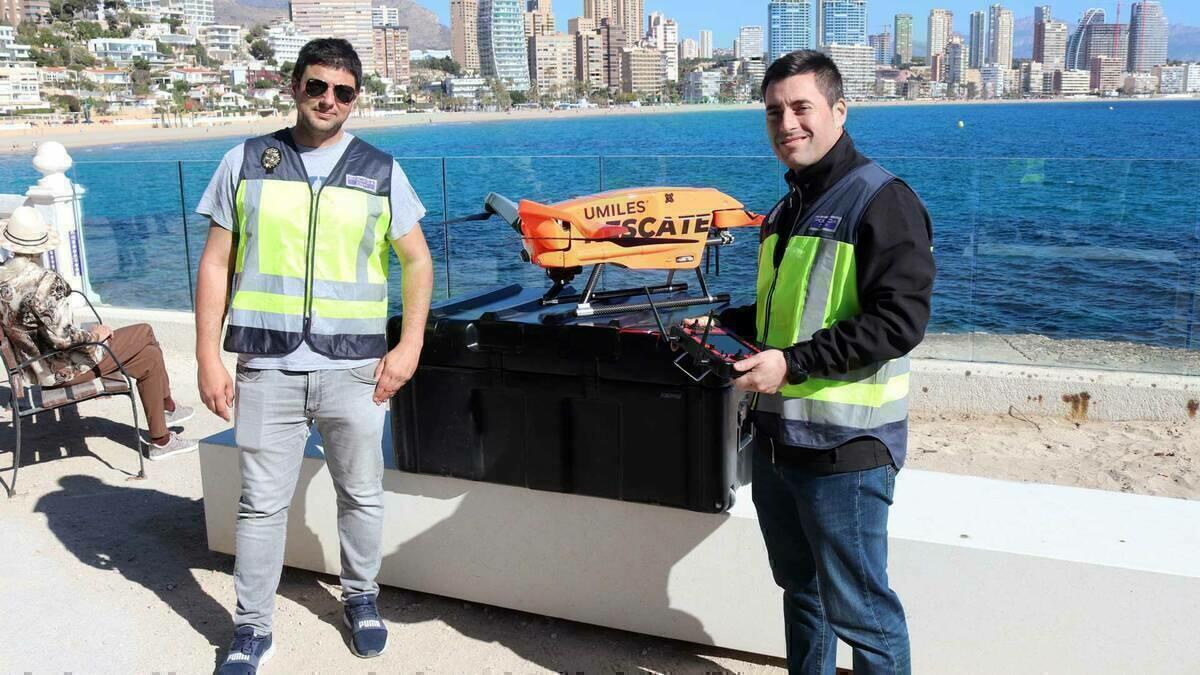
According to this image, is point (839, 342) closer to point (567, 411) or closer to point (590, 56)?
point (567, 411)

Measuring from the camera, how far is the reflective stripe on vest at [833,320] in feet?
7.36

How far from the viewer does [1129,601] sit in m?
2.64

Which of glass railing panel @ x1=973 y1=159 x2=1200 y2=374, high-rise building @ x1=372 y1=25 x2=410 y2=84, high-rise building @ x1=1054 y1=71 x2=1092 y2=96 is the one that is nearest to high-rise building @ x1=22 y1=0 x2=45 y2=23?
high-rise building @ x1=372 y1=25 x2=410 y2=84

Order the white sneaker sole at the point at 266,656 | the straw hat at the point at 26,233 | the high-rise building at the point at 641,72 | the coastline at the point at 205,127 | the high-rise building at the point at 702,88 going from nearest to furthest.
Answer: the white sneaker sole at the point at 266,656 < the straw hat at the point at 26,233 < the coastline at the point at 205,127 < the high-rise building at the point at 641,72 < the high-rise building at the point at 702,88

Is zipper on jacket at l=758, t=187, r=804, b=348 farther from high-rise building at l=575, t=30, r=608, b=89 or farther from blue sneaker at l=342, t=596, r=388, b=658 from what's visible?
high-rise building at l=575, t=30, r=608, b=89

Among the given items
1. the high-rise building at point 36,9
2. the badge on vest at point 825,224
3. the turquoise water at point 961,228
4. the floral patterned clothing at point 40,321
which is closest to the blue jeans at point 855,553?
the badge on vest at point 825,224

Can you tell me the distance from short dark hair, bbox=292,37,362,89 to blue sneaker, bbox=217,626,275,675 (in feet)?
5.28

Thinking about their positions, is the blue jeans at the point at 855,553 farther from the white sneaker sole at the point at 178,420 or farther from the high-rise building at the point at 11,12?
the high-rise building at the point at 11,12

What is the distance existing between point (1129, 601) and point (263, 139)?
2.56m

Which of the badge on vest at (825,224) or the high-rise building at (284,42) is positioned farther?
the high-rise building at (284,42)

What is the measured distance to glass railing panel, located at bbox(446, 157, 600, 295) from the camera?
7840 mm

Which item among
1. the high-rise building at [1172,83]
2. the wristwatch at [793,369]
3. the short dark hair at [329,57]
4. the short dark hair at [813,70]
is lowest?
the wristwatch at [793,369]

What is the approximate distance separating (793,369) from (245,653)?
191 cm

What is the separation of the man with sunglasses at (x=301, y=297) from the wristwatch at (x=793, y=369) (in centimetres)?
127
